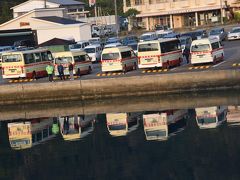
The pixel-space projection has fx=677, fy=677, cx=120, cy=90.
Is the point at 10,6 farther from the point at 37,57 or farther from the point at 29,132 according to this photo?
the point at 29,132

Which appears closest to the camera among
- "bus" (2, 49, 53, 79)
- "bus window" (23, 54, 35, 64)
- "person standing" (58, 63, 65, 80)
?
"person standing" (58, 63, 65, 80)

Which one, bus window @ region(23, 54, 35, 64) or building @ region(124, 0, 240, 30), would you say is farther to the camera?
building @ region(124, 0, 240, 30)

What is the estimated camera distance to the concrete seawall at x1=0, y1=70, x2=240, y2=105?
4400 cm

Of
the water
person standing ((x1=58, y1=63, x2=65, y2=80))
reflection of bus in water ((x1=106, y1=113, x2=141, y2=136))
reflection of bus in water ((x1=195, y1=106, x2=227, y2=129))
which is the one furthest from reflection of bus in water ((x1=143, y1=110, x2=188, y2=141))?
person standing ((x1=58, y1=63, x2=65, y2=80))

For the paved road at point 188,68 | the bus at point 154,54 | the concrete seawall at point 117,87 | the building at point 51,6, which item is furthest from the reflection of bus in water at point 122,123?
the building at point 51,6

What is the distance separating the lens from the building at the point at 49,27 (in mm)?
87125

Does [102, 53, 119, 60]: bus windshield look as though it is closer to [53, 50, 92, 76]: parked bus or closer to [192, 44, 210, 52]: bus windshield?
[53, 50, 92, 76]: parked bus

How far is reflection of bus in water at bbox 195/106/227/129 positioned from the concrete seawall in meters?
4.14

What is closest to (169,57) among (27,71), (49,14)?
(27,71)

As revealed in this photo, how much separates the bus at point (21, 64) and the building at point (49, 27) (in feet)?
103

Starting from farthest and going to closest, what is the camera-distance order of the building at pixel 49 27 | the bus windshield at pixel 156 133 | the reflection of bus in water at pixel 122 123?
the building at pixel 49 27
the reflection of bus in water at pixel 122 123
the bus windshield at pixel 156 133

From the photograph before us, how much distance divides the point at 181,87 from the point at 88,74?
1009cm

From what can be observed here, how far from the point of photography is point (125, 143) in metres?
34.3

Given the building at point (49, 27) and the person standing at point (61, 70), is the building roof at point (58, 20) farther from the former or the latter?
the person standing at point (61, 70)
